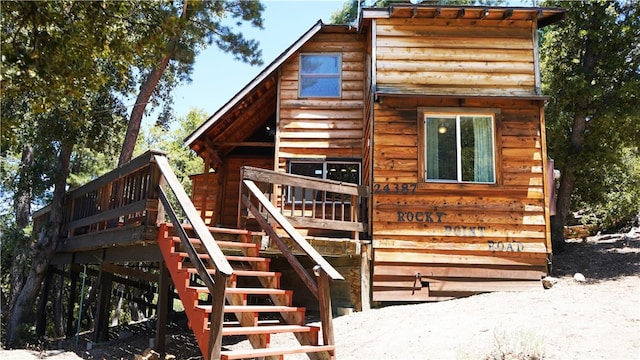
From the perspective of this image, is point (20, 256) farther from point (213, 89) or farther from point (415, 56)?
point (213, 89)

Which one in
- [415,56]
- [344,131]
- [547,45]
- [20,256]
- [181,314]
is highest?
[547,45]

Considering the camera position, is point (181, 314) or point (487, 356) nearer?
point (487, 356)

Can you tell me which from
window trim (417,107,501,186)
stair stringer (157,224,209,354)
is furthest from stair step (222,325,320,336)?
window trim (417,107,501,186)

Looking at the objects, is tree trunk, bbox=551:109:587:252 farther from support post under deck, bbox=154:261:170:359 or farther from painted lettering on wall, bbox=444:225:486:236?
support post under deck, bbox=154:261:170:359

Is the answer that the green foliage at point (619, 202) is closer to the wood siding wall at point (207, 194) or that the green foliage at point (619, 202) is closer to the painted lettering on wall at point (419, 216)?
the painted lettering on wall at point (419, 216)

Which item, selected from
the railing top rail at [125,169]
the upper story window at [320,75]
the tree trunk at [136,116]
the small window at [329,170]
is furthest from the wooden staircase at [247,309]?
the tree trunk at [136,116]

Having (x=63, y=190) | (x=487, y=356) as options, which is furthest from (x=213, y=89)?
A: (x=487, y=356)

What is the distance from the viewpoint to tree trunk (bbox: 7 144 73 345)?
40.8ft

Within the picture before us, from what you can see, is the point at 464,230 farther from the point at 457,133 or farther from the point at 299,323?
the point at 299,323

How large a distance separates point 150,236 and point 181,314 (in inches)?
276

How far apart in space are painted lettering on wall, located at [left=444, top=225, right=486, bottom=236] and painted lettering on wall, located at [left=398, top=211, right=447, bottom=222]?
0.28m

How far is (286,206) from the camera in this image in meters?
11.8

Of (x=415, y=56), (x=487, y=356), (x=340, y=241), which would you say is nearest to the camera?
(x=487, y=356)

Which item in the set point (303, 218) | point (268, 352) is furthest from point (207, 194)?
point (268, 352)
